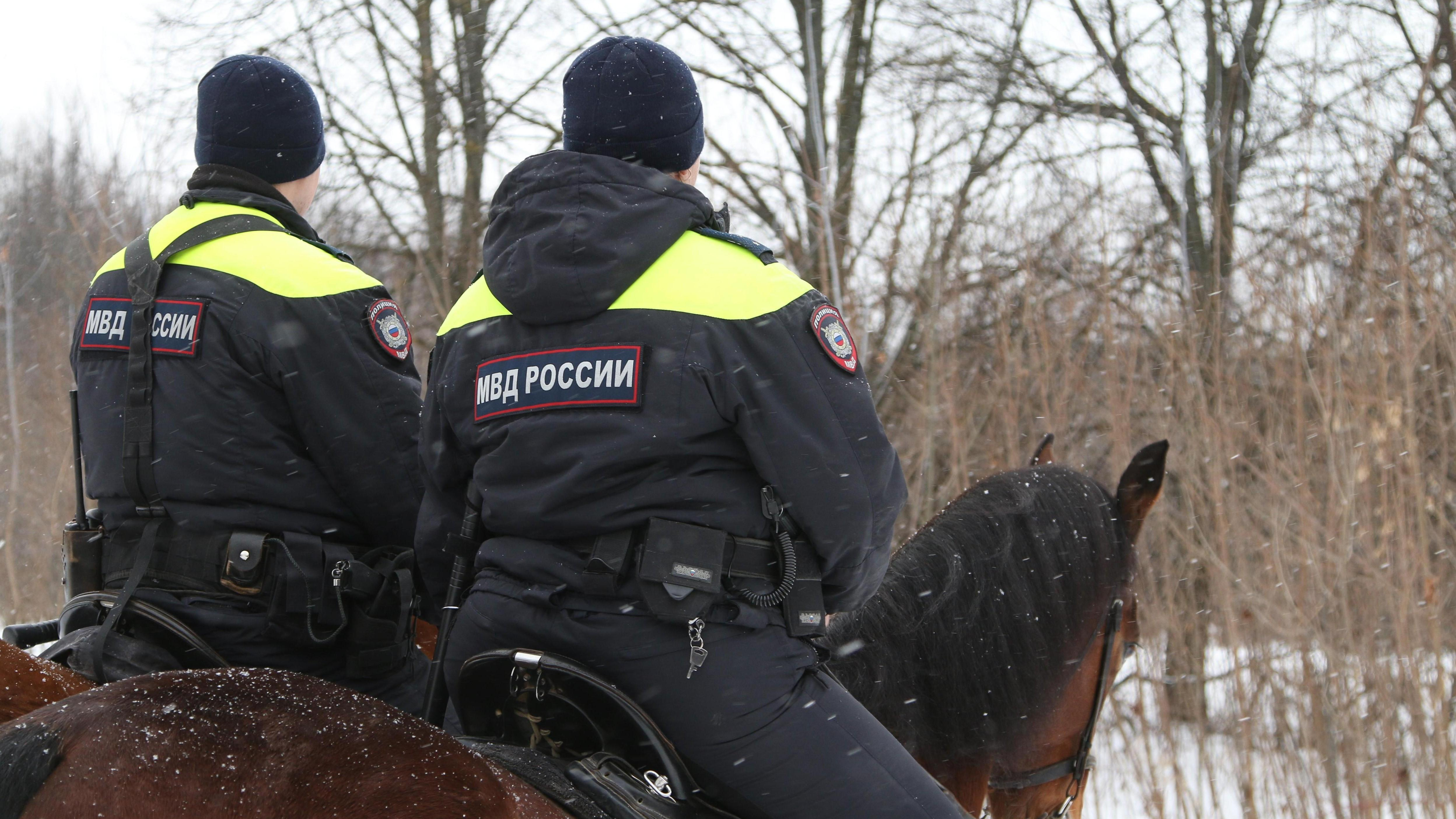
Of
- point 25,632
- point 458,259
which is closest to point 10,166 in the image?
point 458,259

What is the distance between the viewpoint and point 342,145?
861 cm

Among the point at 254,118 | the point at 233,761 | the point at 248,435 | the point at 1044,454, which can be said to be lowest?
the point at 233,761

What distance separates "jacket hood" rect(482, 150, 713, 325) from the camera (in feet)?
5.88

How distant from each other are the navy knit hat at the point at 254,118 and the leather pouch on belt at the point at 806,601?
1601 mm

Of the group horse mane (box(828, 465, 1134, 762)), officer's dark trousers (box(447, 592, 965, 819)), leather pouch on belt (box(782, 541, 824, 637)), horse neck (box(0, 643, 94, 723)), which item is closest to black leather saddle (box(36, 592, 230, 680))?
horse neck (box(0, 643, 94, 723))

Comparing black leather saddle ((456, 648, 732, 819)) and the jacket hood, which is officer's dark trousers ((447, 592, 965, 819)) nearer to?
black leather saddle ((456, 648, 732, 819))

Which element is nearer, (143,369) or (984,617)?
(143,369)

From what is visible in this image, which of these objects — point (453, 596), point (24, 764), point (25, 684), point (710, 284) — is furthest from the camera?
point (453, 596)

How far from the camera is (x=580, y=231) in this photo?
1789 millimetres

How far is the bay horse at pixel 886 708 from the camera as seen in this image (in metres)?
1.48

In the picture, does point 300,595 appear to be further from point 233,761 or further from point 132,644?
point 233,761

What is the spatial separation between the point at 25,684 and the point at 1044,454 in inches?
103

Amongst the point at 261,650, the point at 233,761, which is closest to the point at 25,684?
the point at 261,650

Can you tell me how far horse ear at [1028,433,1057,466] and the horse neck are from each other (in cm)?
228
